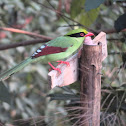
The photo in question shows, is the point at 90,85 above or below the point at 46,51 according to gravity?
below

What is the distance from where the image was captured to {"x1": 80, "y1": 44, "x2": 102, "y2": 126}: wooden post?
153 cm

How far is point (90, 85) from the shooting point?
156 centimetres

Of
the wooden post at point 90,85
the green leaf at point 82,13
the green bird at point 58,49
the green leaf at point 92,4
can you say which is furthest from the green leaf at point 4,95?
the green leaf at point 82,13

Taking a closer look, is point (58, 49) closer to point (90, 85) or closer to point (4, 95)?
point (90, 85)

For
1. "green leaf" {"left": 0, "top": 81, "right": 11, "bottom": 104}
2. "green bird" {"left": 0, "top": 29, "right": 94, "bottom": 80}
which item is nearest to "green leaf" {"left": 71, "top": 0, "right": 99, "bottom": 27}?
"green bird" {"left": 0, "top": 29, "right": 94, "bottom": 80}

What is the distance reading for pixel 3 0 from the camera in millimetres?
3385

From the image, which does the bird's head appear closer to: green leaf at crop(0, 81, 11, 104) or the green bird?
the green bird

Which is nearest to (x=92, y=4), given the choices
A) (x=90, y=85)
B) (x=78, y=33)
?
(x=78, y=33)

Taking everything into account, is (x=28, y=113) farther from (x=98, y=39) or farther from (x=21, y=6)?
(x=98, y=39)

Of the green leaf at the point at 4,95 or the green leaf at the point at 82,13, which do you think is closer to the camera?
the green leaf at the point at 4,95

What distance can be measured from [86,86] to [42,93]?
2604 mm

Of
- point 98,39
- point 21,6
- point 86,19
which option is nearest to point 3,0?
point 21,6

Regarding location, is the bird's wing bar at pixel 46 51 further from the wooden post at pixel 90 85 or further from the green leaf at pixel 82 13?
the green leaf at pixel 82 13

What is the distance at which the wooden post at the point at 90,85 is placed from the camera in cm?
153
